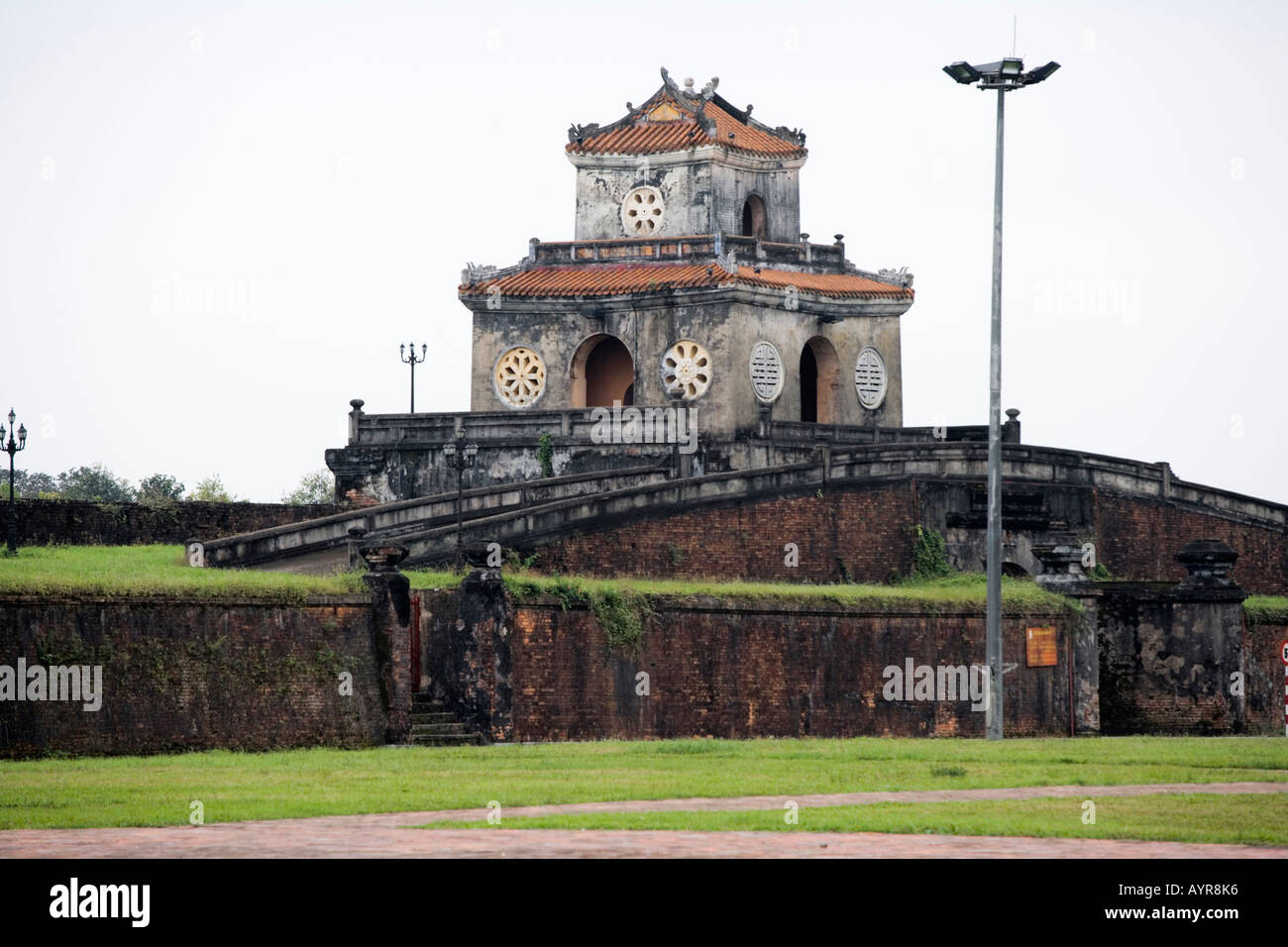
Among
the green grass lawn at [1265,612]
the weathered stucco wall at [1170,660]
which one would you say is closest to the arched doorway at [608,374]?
the weathered stucco wall at [1170,660]

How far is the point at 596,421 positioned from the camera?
5212 cm

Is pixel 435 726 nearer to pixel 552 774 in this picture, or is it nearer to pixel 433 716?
pixel 433 716

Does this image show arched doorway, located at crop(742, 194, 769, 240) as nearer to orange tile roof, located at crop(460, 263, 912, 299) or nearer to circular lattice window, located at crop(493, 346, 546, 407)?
orange tile roof, located at crop(460, 263, 912, 299)

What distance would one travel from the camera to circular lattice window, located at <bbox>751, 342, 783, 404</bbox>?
55.2 metres

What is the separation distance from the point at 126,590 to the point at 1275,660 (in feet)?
80.9

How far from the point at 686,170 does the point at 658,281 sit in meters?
4.76

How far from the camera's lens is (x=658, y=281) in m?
55.7

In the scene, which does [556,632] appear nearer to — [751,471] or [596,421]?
[751,471]

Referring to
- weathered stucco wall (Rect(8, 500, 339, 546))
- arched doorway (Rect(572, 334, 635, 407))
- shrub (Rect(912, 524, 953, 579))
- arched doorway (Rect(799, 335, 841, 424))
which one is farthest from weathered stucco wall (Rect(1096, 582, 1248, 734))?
arched doorway (Rect(572, 334, 635, 407))

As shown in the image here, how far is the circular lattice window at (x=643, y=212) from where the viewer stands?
59562 mm

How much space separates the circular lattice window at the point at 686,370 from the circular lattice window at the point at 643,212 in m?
5.39

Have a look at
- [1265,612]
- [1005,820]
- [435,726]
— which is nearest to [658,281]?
[1265,612]

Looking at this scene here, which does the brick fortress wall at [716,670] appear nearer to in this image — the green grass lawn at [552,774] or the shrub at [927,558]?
the green grass lawn at [552,774]

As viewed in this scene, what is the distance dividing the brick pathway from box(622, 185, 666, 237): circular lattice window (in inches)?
1582
